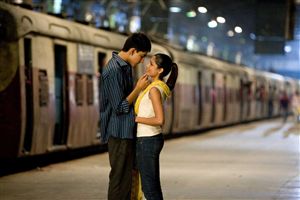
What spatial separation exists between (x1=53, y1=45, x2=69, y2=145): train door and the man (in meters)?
9.26

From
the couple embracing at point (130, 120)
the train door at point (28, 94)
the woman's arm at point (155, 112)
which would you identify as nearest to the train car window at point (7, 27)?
the train door at point (28, 94)

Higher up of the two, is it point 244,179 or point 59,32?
point 59,32

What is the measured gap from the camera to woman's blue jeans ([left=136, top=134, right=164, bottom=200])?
7680 millimetres

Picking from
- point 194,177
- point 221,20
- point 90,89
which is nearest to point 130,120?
point 194,177

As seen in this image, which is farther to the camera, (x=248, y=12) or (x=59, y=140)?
(x=248, y=12)

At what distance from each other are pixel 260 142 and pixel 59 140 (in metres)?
10.7

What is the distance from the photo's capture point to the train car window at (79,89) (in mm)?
17500

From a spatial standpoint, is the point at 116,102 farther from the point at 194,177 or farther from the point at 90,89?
the point at 90,89

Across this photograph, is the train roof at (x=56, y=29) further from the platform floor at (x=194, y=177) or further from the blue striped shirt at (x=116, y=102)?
the blue striped shirt at (x=116, y=102)

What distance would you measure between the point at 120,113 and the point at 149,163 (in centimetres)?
56

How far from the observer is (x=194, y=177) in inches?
578

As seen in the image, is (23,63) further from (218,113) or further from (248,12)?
(218,113)

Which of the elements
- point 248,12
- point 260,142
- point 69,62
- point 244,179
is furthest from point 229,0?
point 244,179

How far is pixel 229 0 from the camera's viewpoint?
90.5ft
